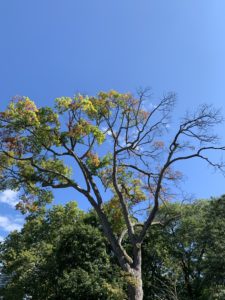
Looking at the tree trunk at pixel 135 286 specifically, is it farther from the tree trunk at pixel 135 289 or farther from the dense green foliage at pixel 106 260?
the dense green foliage at pixel 106 260

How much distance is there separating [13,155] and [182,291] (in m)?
13.6

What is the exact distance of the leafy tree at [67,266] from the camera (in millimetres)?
20359

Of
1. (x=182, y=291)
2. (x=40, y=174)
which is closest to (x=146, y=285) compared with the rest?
(x=182, y=291)

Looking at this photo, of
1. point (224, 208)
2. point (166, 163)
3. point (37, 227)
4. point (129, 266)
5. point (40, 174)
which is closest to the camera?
point (129, 266)

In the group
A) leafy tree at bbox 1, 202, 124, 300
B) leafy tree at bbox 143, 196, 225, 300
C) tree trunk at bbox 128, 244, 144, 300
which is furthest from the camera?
leafy tree at bbox 143, 196, 225, 300

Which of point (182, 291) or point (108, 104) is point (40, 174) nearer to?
point (108, 104)

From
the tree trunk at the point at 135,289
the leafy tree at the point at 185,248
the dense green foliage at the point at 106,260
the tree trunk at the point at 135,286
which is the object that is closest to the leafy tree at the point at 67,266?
the dense green foliage at the point at 106,260

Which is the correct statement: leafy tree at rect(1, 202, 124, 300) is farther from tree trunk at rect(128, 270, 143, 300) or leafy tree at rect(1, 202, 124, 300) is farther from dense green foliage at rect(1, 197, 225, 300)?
tree trunk at rect(128, 270, 143, 300)

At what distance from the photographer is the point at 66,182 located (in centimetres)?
1462

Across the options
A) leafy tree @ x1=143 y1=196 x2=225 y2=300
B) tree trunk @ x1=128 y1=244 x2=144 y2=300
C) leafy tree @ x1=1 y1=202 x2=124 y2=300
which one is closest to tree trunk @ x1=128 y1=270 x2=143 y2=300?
tree trunk @ x1=128 y1=244 x2=144 y2=300

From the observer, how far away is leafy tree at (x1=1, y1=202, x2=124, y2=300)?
66.8 ft

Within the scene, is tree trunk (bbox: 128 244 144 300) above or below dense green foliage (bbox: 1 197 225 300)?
below

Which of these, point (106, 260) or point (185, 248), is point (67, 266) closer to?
point (106, 260)

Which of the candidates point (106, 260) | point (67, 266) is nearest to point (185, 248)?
point (106, 260)
